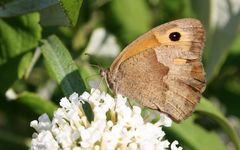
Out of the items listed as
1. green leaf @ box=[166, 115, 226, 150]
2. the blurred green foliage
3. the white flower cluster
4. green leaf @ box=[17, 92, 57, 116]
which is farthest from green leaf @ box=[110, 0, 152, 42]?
the white flower cluster

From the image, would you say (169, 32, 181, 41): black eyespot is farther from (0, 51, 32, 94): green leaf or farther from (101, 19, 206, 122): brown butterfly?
(0, 51, 32, 94): green leaf

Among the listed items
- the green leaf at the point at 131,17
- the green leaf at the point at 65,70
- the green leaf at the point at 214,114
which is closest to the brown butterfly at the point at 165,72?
the green leaf at the point at 65,70

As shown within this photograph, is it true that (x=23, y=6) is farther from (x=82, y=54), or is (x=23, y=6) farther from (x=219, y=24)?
(x=219, y=24)

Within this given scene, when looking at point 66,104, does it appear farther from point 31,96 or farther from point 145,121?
point 31,96

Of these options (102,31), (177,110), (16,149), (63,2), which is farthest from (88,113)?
(16,149)

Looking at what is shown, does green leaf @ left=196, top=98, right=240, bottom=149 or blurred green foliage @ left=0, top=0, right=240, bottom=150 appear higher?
blurred green foliage @ left=0, top=0, right=240, bottom=150

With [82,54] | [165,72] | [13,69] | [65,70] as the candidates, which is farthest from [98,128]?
[82,54]
